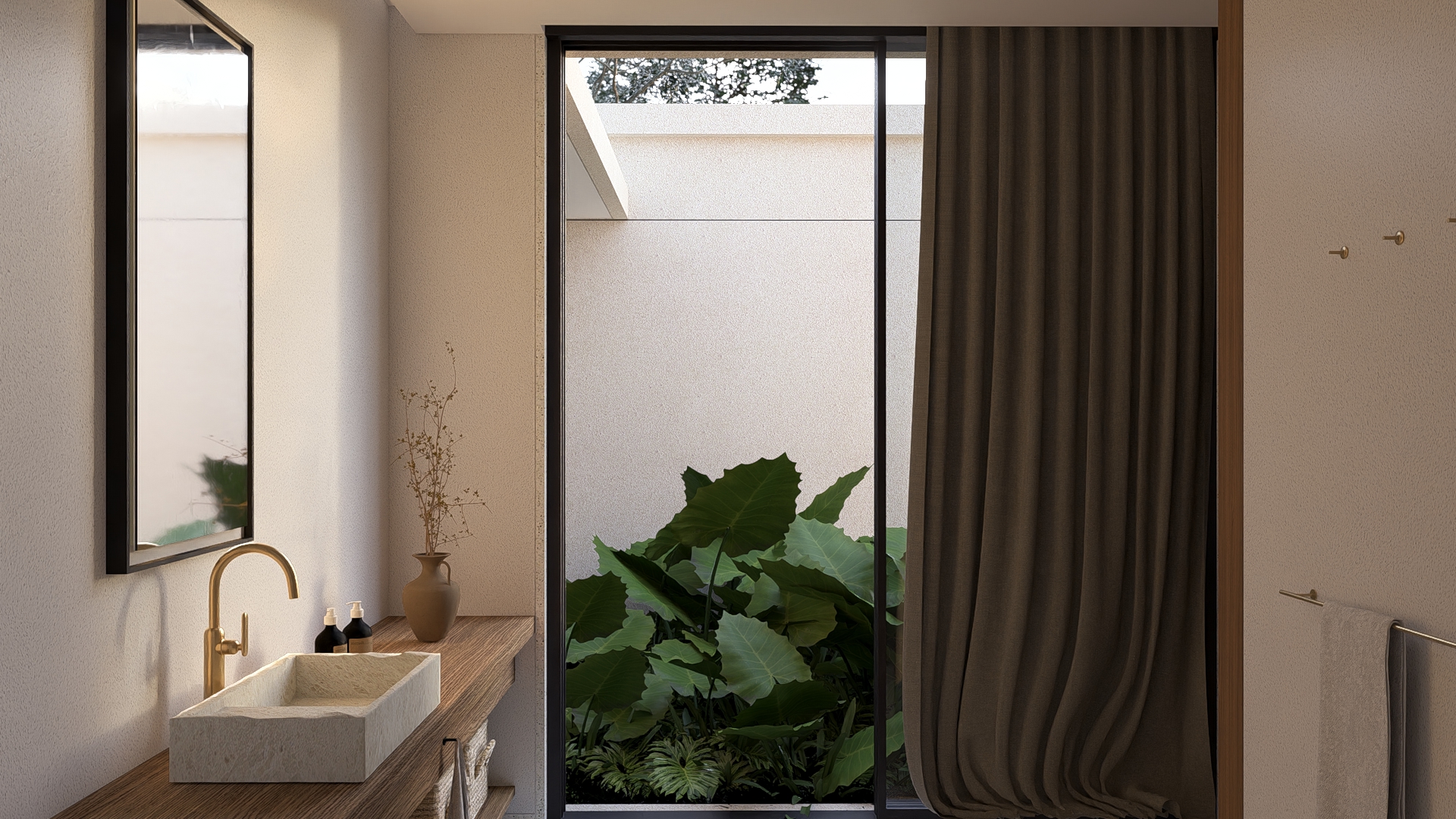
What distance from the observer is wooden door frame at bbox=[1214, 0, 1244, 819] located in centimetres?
203

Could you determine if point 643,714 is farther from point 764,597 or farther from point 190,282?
point 190,282

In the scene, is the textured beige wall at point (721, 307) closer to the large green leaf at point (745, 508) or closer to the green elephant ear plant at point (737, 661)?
the green elephant ear plant at point (737, 661)

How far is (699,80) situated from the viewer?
4.44 meters

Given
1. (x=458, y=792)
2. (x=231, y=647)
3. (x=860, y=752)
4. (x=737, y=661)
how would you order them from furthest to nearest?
(x=737, y=661) < (x=860, y=752) < (x=458, y=792) < (x=231, y=647)

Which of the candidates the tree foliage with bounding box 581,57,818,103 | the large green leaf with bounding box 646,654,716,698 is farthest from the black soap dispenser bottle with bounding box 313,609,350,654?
the tree foliage with bounding box 581,57,818,103

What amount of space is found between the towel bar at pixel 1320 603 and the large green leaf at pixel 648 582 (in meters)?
2.26

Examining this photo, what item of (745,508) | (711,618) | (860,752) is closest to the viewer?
(860,752)

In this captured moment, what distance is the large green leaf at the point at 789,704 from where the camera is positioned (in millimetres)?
3252

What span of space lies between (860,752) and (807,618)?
0.49 meters

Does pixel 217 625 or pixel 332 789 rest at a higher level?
pixel 217 625

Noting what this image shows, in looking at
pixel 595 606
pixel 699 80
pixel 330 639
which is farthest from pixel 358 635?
pixel 699 80

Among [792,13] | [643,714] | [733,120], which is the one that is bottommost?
[643,714]

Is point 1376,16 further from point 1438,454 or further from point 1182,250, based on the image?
point 1182,250

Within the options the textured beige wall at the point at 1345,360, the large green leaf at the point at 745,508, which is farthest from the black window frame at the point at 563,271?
the textured beige wall at the point at 1345,360
